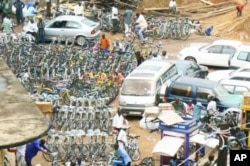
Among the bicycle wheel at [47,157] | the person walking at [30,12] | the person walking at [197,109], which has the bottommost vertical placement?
the bicycle wheel at [47,157]

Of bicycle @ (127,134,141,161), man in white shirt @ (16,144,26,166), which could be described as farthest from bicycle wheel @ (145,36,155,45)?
man in white shirt @ (16,144,26,166)

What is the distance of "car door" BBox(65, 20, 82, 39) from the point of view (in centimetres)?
3453

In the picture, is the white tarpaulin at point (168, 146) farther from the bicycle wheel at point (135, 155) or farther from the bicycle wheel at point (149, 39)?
the bicycle wheel at point (149, 39)

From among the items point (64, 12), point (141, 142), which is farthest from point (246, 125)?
point (64, 12)

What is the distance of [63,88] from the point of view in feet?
86.0

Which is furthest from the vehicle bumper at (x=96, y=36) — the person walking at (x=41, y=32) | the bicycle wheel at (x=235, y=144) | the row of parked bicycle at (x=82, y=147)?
the bicycle wheel at (x=235, y=144)

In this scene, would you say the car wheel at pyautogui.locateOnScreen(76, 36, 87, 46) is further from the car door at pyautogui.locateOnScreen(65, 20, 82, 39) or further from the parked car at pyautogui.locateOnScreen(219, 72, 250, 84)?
the parked car at pyautogui.locateOnScreen(219, 72, 250, 84)

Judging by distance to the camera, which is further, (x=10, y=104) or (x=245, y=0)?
(x=245, y=0)

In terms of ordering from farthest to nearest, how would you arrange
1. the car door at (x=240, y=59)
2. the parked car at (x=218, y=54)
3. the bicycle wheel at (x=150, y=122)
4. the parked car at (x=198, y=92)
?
1. the parked car at (x=218, y=54)
2. the car door at (x=240, y=59)
3. the parked car at (x=198, y=92)
4. the bicycle wheel at (x=150, y=122)

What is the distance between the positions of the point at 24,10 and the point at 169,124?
58.8 feet

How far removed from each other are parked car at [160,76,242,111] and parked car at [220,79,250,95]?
19.7 inches

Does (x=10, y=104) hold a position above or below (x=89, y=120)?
above

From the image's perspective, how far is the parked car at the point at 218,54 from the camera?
1262 inches

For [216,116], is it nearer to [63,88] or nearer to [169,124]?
[169,124]
